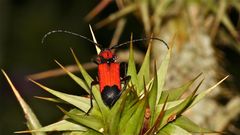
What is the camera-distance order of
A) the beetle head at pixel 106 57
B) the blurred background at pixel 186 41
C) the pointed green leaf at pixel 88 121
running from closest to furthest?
1. the pointed green leaf at pixel 88 121
2. the beetle head at pixel 106 57
3. the blurred background at pixel 186 41

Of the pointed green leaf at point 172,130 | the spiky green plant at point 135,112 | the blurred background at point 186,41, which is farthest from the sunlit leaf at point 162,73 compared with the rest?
the blurred background at point 186,41

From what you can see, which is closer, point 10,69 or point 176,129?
point 176,129

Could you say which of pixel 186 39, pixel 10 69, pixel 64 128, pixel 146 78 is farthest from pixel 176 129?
pixel 10 69

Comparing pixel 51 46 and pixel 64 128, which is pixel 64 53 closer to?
pixel 51 46

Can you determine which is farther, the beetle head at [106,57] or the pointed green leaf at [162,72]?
the beetle head at [106,57]

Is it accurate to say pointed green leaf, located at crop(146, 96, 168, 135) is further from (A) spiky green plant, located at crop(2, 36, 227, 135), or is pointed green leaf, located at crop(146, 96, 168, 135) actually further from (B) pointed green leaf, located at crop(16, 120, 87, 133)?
(B) pointed green leaf, located at crop(16, 120, 87, 133)

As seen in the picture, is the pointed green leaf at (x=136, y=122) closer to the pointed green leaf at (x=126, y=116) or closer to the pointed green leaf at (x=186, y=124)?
the pointed green leaf at (x=126, y=116)

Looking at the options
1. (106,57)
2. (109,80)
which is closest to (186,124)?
(109,80)
